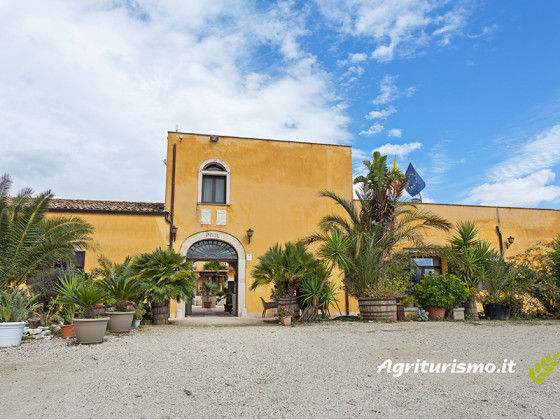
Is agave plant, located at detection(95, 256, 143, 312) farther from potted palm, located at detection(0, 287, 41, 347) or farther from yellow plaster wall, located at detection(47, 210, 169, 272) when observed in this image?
yellow plaster wall, located at detection(47, 210, 169, 272)

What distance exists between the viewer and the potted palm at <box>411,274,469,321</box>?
10.7m

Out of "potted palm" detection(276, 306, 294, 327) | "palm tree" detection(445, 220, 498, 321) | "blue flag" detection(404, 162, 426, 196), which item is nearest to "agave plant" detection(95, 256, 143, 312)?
"potted palm" detection(276, 306, 294, 327)

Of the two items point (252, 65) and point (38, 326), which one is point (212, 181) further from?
point (38, 326)

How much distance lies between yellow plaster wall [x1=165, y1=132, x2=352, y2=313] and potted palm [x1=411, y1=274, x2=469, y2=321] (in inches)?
214

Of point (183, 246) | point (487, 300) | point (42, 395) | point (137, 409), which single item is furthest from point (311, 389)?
point (183, 246)

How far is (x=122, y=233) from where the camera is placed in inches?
542

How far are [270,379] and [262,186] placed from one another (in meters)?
11.4

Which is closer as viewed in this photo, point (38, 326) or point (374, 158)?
point (38, 326)

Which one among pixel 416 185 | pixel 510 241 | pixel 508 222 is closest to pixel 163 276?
pixel 416 185

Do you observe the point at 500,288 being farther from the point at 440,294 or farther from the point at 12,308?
the point at 12,308

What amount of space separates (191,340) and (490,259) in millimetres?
9384

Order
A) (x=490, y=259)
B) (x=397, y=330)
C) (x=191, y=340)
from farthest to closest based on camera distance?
(x=490, y=259) → (x=397, y=330) → (x=191, y=340)

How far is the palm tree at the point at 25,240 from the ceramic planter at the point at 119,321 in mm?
2154

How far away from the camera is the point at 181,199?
47.5 ft
